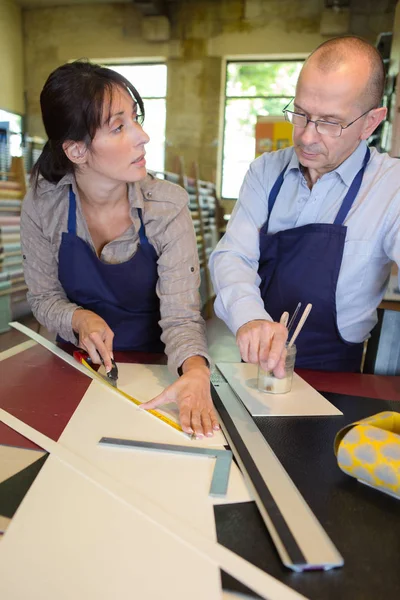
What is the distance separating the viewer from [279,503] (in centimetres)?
69

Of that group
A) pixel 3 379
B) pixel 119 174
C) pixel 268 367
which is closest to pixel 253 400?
pixel 268 367

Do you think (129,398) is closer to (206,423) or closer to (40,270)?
(206,423)

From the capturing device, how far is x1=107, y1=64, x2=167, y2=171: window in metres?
7.29

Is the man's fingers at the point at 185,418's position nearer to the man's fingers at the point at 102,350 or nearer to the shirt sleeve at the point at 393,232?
the man's fingers at the point at 102,350

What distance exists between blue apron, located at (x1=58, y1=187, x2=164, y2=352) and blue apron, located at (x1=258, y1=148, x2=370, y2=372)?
37 centimetres

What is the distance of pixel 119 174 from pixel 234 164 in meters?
6.29

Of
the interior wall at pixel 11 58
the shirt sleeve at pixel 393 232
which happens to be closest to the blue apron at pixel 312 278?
the shirt sleeve at pixel 393 232

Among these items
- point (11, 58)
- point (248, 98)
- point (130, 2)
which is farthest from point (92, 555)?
point (11, 58)

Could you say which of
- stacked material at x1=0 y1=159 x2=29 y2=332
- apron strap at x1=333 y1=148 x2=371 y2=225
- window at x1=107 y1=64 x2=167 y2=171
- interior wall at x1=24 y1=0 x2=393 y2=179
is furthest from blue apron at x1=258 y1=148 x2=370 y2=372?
window at x1=107 y1=64 x2=167 y2=171

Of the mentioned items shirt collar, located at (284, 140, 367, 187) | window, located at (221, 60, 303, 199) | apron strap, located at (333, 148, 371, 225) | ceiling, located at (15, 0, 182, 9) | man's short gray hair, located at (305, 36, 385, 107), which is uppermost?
ceiling, located at (15, 0, 182, 9)

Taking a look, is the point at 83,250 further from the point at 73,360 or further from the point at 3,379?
the point at 3,379

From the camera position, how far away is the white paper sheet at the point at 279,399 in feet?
3.35

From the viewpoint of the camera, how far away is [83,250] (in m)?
1.44

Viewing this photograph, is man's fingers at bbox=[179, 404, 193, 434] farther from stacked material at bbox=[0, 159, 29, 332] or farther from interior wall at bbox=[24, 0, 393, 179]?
interior wall at bbox=[24, 0, 393, 179]
